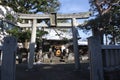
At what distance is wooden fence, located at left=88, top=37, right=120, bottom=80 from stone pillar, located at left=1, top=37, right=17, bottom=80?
10.2 feet

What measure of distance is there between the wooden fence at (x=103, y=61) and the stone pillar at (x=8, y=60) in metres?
3.12

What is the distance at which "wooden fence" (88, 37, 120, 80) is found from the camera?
36.3 feet

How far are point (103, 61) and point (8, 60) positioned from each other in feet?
12.8

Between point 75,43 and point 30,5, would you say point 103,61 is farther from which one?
point 30,5

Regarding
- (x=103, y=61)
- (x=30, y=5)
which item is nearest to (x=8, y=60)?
(x=103, y=61)

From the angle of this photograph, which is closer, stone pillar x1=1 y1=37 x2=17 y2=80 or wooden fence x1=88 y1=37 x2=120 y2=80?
stone pillar x1=1 y1=37 x2=17 y2=80

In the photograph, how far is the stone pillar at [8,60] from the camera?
35.0 feet

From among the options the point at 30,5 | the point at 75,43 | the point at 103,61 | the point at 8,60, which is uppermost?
the point at 30,5

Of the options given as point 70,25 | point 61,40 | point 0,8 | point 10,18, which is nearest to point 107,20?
point 70,25

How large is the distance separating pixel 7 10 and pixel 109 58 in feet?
50.0

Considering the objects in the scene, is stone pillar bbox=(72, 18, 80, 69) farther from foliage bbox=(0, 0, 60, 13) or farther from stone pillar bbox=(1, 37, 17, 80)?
foliage bbox=(0, 0, 60, 13)

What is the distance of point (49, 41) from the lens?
1259 inches

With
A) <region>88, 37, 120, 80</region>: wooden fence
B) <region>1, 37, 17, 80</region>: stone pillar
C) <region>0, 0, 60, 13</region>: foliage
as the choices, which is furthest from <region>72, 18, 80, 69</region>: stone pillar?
<region>0, 0, 60, 13</region>: foliage

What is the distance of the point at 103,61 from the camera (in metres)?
11.4
